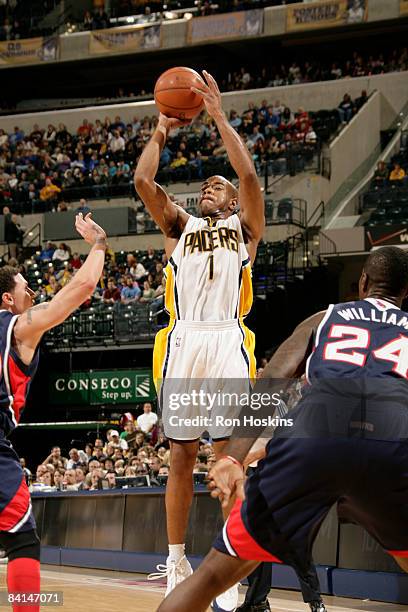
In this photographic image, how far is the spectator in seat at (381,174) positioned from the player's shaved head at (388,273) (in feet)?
61.7

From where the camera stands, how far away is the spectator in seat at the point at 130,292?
19.9 meters

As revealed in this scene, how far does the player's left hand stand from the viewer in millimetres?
5584

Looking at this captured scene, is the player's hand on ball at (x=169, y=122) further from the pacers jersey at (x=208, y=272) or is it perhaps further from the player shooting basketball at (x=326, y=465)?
the player shooting basketball at (x=326, y=465)

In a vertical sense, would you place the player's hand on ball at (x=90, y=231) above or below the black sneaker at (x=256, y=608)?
above

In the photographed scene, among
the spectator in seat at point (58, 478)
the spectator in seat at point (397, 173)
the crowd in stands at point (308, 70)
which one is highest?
the crowd in stands at point (308, 70)

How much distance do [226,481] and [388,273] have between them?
1.08 meters

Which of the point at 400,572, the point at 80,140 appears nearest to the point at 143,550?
the point at 400,572

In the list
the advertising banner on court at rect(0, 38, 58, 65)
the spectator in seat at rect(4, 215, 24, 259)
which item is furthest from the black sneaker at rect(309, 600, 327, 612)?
the advertising banner on court at rect(0, 38, 58, 65)

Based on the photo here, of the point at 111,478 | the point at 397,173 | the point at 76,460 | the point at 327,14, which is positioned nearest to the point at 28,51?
the point at 327,14

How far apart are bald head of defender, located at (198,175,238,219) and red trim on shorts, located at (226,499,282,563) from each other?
2.82m

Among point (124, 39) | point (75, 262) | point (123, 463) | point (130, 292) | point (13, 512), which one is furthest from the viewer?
point (124, 39)

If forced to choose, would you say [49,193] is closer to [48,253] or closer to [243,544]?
[48,253]

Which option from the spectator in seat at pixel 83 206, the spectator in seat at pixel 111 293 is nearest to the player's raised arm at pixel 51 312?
the spectator in seat at pixel 111 293

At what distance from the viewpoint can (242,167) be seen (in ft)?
18.6
